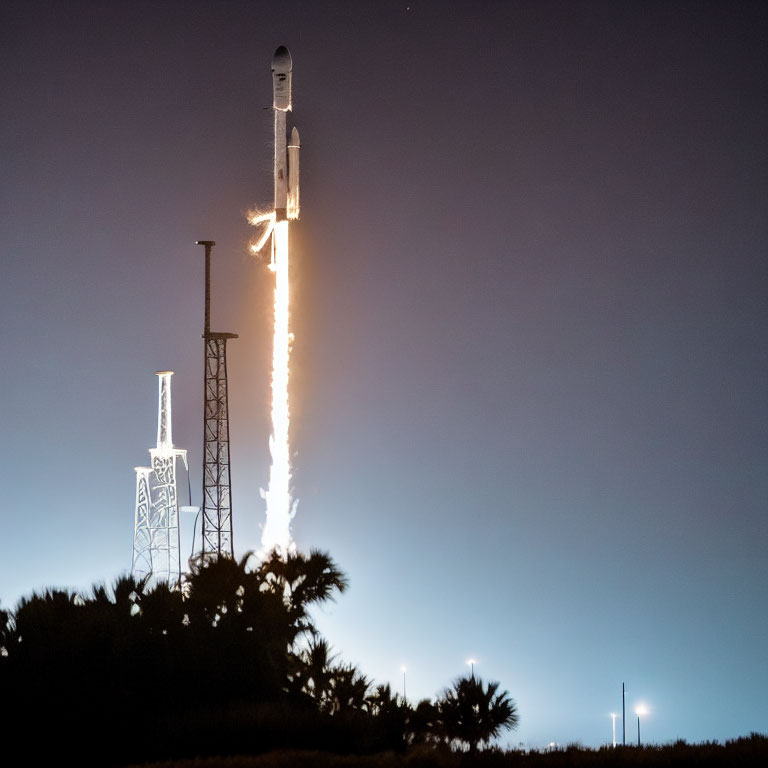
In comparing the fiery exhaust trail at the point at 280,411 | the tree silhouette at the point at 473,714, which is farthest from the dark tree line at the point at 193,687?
the fiery exhaust trail at the point at 280,411

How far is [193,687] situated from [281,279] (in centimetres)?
3753

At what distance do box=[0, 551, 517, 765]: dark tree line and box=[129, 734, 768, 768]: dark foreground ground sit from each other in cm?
314

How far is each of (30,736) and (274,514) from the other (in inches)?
1545

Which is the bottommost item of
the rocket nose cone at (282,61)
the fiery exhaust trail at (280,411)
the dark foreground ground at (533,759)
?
the dark foreground ground at (533,759)

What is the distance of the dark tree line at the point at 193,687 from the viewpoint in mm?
40156

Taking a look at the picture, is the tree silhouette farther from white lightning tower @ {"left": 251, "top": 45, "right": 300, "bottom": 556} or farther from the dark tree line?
white lightning tower @ {"left": 251, "top": 45, "right": 300, "bottom": 556}

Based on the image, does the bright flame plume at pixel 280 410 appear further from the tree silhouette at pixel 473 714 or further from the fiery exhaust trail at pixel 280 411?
the tree silhouette at pixel 473 714

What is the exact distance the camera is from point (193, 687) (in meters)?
43.9

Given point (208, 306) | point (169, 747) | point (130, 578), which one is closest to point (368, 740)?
point (169, 747)

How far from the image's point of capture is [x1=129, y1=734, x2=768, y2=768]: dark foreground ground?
115ft

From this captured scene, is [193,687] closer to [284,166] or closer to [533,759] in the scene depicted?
[533,759]

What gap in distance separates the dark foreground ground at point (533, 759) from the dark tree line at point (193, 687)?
124 inches

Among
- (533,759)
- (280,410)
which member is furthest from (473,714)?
(280,410)

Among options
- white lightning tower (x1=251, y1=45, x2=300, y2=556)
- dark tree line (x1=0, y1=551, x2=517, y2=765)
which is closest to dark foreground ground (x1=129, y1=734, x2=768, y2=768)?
dark tree line (x1=0, y1=551, x2=517, y2=765)
